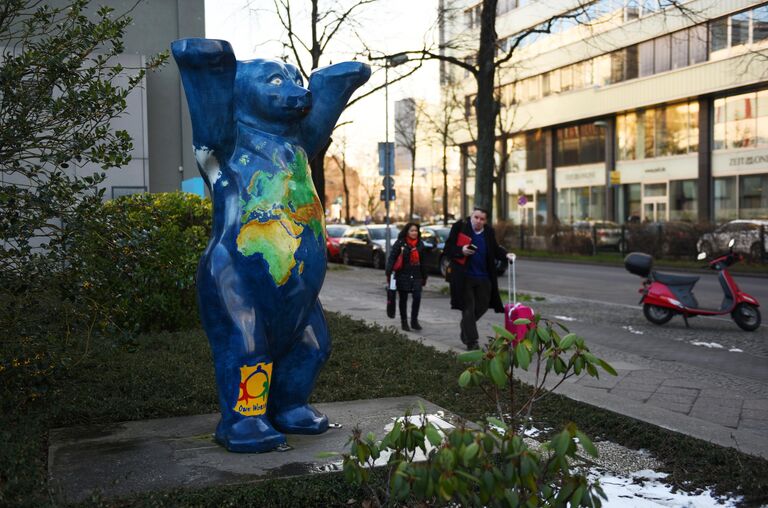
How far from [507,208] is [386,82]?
33905 millimetres

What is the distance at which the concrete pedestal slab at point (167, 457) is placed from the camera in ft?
12.7

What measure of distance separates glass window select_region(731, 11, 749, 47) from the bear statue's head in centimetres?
3295

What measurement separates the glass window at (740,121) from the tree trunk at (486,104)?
22.5 meters

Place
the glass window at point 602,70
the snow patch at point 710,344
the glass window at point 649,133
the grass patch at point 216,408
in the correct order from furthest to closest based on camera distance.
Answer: the glass window at point 602,70, the glass window at point 649,133, the snow patch at point 710,344, the grass patch at point 216,408

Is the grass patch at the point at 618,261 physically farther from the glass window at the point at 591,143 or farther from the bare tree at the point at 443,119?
the glass window at the point at 591,143

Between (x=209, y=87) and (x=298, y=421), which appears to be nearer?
(x=209, y=87)

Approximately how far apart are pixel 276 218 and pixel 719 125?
1440 inches

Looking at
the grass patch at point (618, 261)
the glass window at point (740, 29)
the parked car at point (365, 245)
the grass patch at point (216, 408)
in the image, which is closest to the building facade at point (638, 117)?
the glass window at point (740, 29)

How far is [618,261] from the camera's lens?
25.5 meters

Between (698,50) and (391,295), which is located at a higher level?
(698,50)

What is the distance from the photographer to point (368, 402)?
5.79m

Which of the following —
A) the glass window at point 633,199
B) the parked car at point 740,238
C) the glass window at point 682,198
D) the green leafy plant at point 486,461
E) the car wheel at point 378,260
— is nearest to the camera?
the green leafy plant at point 486,461

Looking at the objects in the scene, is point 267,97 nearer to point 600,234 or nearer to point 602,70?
point 600,234

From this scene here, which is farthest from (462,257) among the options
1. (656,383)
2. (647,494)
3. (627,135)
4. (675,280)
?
(627,135)
